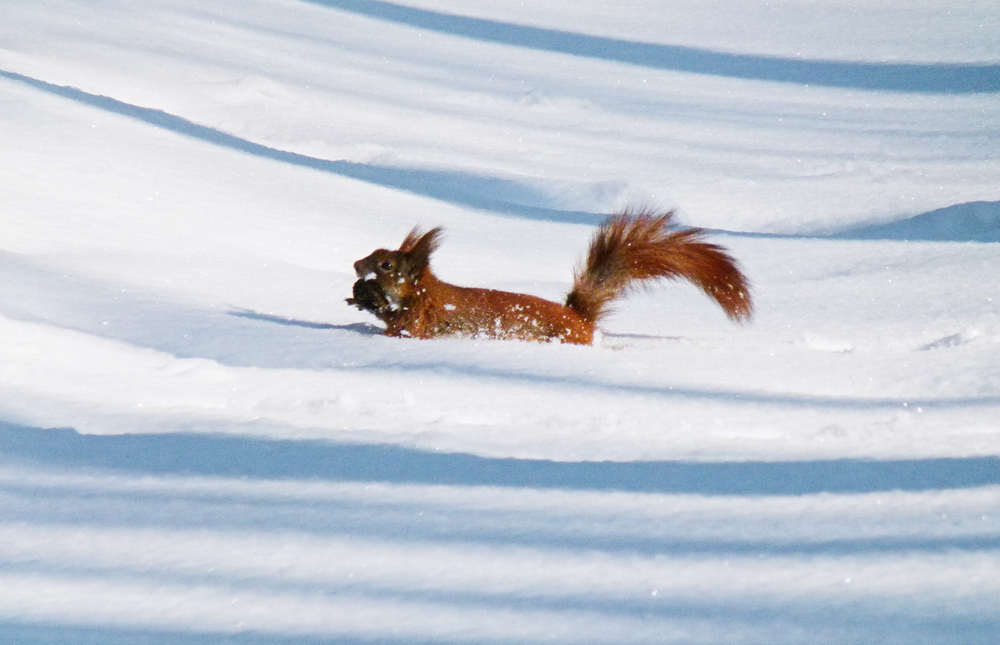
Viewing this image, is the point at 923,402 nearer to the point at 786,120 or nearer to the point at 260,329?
the point at 260,329

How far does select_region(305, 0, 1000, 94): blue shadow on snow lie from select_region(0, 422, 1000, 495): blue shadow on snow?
1006 centimetres

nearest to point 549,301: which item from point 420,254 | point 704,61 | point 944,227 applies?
point 420,254

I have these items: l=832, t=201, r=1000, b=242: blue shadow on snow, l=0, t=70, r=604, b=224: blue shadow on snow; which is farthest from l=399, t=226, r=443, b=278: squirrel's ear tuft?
l=832, t=201, r=1000, b=242: blue shadow on snow

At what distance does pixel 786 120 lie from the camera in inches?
404

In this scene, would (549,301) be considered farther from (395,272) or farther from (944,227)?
(944,227)

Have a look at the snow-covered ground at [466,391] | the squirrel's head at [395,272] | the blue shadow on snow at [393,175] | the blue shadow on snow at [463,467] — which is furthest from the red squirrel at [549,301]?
the blue shadow on snow at [393,175]

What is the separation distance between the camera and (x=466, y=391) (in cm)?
288

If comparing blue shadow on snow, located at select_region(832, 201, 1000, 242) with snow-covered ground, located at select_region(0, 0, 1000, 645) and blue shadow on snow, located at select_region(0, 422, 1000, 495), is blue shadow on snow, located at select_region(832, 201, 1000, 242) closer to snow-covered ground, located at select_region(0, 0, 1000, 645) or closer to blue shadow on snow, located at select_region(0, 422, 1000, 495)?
snow-covered ground, located at select_region(0, 0, 1000, 645)

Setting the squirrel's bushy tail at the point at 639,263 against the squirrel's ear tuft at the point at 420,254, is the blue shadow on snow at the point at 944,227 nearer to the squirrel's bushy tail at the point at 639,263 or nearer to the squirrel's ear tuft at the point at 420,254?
the squirrel's bushy tail at the point at 639,263

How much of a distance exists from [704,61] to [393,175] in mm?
6759

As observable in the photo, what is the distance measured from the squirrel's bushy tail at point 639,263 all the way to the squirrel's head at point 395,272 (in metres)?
0.66

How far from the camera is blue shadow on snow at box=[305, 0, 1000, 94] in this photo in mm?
11695

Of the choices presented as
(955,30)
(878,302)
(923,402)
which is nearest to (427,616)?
(923,402)

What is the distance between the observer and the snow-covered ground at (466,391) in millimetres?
1663
